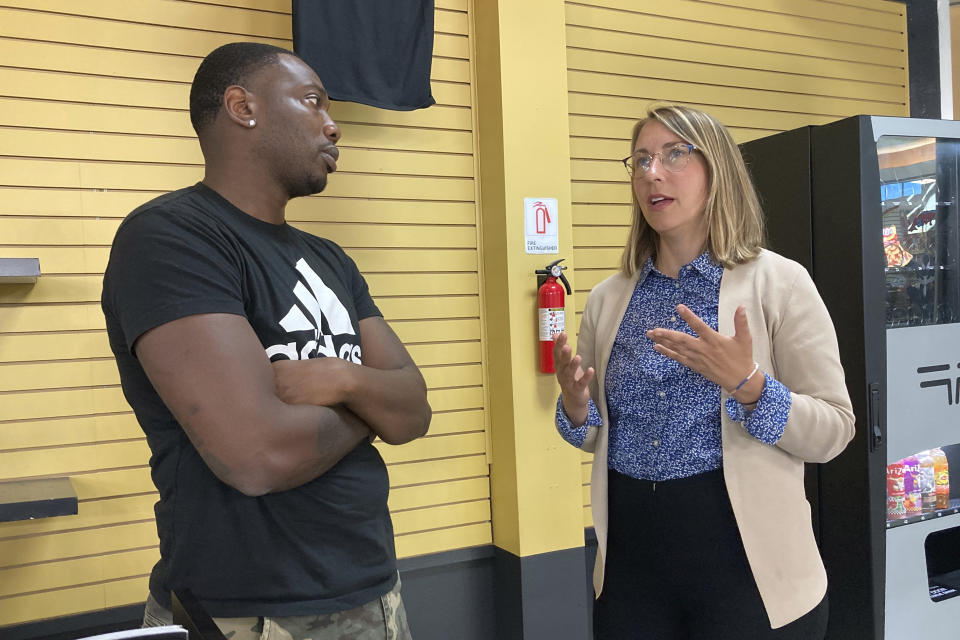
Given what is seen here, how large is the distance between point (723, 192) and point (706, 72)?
2.84m

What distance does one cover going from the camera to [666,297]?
6.77ft

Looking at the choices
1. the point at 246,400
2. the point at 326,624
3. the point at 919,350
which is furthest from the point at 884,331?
the point at 246,400

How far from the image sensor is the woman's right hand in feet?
6.55

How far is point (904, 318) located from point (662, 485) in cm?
229

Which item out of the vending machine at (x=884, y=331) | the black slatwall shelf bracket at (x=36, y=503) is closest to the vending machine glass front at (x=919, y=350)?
the vending machine at (x=884, y=331)

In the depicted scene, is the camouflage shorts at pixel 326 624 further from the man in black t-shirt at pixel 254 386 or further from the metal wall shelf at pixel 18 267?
the metal wall shelf at pixel 18 267

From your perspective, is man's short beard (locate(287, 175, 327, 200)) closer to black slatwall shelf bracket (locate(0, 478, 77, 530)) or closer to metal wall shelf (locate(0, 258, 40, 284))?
metal wall shelf (locate(0, 258, 40, 284))

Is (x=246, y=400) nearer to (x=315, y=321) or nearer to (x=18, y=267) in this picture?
(x=315, y=321)

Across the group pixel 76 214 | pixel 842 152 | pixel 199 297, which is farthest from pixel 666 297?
pixel 76 214

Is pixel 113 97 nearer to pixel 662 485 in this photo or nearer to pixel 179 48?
pixel 179 48

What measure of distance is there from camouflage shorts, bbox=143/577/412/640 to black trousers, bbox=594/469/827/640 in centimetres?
64

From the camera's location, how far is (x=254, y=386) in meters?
1.46

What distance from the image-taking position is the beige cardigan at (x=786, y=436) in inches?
71.0

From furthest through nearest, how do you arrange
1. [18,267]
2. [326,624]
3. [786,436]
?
[18,267] → [786,436] → [326,624]
